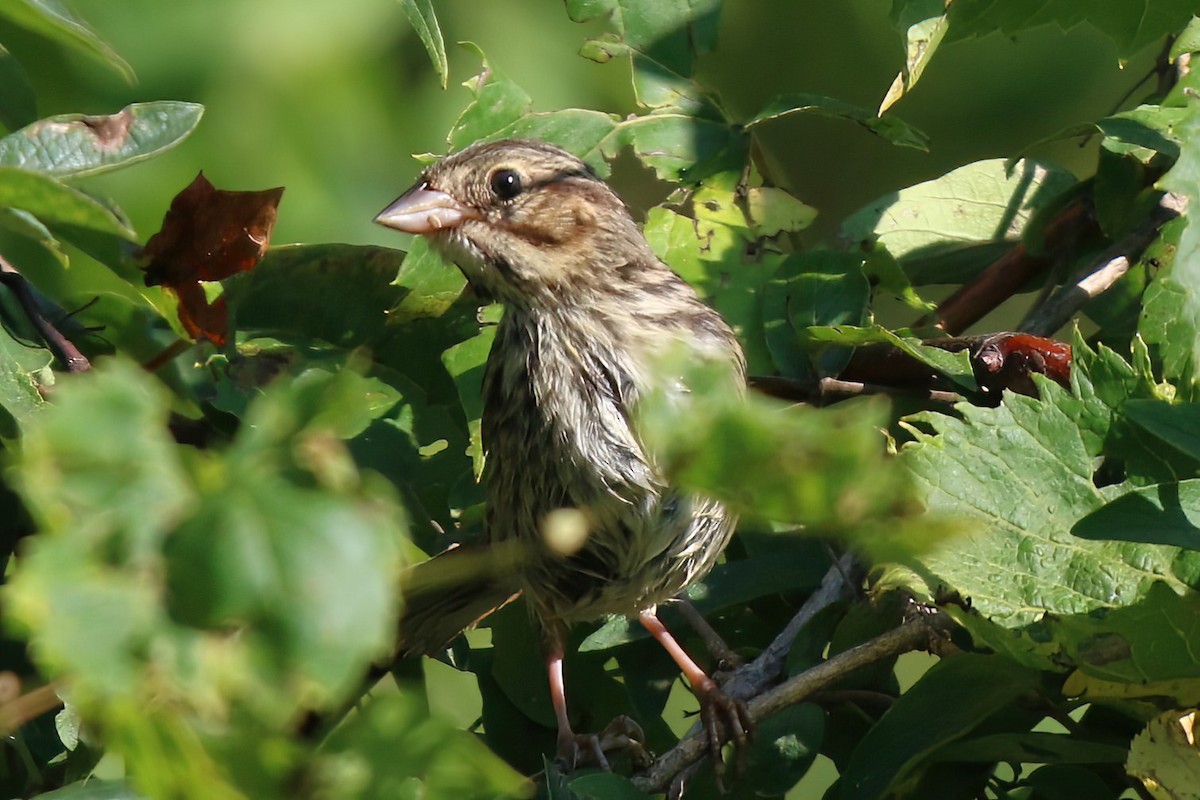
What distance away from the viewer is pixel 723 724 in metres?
1.84

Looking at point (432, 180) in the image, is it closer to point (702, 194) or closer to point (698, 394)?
point (702, 194)

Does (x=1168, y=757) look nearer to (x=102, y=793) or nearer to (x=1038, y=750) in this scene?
(x=1038, y=750)

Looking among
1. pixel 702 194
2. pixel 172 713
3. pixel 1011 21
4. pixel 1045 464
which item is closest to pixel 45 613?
pixel 172 713

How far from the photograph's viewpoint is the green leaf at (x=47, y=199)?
1179mm

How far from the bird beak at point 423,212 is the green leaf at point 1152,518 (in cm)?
119

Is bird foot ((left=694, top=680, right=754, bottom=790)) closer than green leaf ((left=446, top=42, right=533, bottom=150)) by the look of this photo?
Answer: Yes

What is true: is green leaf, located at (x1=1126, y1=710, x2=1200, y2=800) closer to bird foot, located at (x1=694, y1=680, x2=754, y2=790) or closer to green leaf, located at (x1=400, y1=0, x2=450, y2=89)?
bird foot, located at (x1=694, y1=680, x2=754, y2=790)

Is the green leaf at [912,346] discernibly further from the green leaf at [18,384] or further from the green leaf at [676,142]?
the green leaf at [18,384]

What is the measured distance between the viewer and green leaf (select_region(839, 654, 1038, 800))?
1646 mm

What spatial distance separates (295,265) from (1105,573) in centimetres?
120

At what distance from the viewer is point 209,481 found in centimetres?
74

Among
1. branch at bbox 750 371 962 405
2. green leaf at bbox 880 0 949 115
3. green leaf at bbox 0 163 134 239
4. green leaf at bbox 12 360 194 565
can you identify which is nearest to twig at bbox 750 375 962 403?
branch at bbox 750 371 962 405

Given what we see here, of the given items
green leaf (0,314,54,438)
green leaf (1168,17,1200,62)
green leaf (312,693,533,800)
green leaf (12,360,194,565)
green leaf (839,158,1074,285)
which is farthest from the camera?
green leaf (839,158,1074,285)

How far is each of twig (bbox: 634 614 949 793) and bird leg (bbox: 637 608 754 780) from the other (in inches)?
0.9
